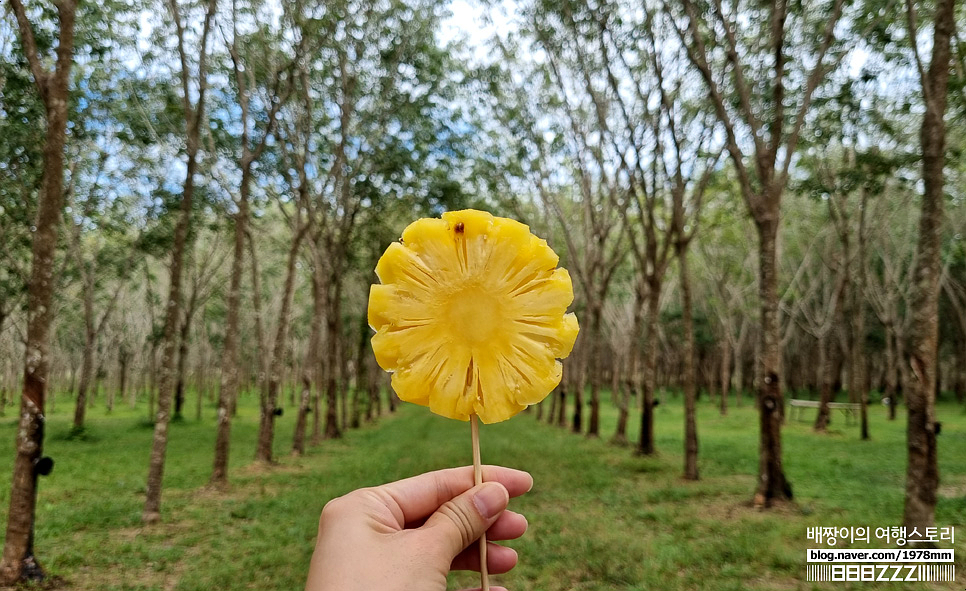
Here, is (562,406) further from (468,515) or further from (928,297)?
(468,515)

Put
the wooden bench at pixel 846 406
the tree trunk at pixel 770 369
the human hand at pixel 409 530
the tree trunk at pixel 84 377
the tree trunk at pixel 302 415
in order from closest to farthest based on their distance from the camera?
1. the human hand at pixel 409 530
2. the tree trunk at pixel 770 369
3. the tree trunk at pixel 302 415
4. the tree trunk at pixel 84 377
5. the wooden bench at pixel 846 406

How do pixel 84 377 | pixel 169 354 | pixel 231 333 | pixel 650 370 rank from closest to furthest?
pixel 169 354 < pixel 231 333 < pixel 650 370 < pixel 84 377

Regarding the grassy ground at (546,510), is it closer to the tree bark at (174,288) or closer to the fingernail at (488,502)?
the tree bark at (174,288)

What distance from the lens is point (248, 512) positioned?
977 centimetres

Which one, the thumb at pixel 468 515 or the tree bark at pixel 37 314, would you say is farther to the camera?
the tree bark at pixel 37 314

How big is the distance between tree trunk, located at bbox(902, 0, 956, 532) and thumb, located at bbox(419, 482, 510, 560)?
21.4ft

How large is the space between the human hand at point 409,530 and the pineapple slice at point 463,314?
1.08 feet

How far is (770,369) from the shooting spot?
8.70 meters

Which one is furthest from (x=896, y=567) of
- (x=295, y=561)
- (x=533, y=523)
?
(x=295, y=561)

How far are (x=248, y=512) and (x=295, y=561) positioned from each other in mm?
3029

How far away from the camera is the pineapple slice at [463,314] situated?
1.71 meters

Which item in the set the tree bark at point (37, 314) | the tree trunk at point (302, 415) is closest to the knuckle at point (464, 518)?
the tree bark at point (37, 314)

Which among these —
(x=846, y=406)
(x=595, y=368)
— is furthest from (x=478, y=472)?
(x=846, y=406)

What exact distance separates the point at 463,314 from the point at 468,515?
63 centimetres
